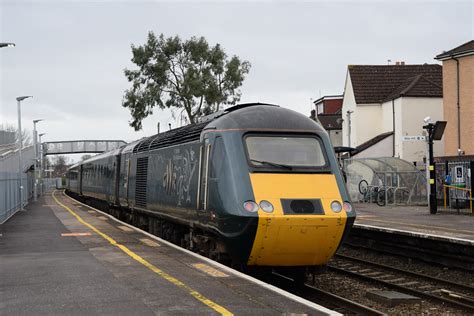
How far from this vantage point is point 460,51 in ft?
97.0

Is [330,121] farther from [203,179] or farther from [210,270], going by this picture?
[210,270]

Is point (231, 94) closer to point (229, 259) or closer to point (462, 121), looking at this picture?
point (462, 121)

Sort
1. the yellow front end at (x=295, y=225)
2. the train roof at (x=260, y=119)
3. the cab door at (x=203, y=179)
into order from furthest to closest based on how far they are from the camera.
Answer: the cab door at (x=203, y=179), the train roof at (x=260, y=119), the yellow front end at (x=295, y=225)

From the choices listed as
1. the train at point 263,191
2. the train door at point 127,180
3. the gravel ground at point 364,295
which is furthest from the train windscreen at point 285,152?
the train door at point 127,180

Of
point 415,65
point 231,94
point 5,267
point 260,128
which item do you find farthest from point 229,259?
point 415,65

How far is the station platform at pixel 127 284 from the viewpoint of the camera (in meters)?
6.80

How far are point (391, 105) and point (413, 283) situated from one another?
29739 mm

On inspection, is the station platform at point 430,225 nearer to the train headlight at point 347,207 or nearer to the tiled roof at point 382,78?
the train headlight at point 347,207

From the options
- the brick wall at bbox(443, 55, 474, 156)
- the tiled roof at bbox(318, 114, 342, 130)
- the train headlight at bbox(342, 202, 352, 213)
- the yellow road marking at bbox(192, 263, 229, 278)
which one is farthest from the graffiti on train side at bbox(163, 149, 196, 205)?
the tiled roof at bbox(318, 114, 342, 130)

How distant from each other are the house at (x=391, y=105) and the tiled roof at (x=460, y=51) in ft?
23.8

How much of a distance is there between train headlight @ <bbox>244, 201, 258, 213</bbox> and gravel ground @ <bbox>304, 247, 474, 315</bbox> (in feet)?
9.24

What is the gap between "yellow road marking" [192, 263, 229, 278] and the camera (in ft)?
28.7

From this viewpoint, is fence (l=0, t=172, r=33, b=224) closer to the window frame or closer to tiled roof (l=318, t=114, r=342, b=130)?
the window frame

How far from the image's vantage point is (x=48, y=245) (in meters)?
13.2
